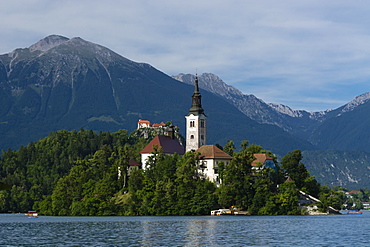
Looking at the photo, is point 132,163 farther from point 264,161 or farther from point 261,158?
point 264,161

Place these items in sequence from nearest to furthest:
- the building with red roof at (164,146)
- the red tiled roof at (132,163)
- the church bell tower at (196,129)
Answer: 1. the red tiled roof at (132,163)
2. the building with red roof at (164,146)
3. the church bell tower at (196,129)

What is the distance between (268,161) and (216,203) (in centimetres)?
1750

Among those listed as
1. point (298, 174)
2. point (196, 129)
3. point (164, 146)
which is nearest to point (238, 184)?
point (298, 174)

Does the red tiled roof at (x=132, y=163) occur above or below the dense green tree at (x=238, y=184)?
above

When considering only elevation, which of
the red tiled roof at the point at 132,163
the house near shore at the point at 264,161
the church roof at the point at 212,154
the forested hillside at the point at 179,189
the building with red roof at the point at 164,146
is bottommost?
the forested hillside at the point at 179,189

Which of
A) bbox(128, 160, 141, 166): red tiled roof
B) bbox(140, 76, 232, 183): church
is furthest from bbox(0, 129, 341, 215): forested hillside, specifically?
bbox(140, 76, 232, 183): church

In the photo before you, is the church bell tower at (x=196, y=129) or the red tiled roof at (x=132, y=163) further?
the church bell tower at (x=196, y=129)

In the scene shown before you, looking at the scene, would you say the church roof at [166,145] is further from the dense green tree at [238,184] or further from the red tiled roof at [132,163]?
the dense green tree at [238,184]

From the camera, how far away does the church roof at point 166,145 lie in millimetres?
176750

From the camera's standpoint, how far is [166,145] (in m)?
180

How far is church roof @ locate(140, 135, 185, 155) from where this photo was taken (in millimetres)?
176750

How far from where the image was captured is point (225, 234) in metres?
80.6

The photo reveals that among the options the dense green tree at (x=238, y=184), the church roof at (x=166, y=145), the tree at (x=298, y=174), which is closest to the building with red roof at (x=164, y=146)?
the church roof at (x=166, y=145)

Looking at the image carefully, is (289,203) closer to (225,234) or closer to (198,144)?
(198,144)
